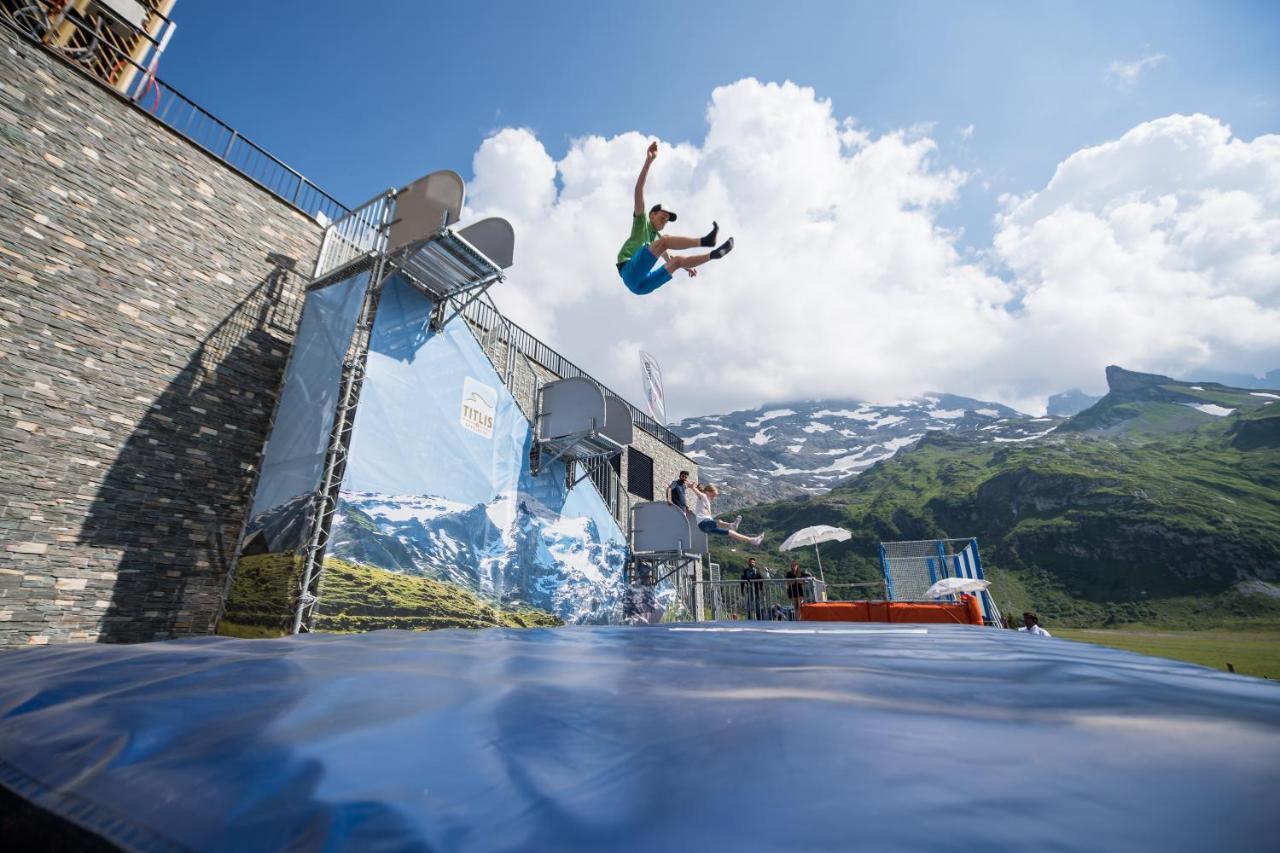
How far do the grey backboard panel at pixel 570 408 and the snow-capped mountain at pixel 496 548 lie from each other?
153 cm

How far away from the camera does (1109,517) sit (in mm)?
48094

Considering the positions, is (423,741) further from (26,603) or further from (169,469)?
(169,469)

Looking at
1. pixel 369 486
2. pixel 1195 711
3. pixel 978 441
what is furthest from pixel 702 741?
pixel 978 441

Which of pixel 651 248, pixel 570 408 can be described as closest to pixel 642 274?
pixel 651 248

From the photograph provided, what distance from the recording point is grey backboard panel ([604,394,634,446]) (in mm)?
10008

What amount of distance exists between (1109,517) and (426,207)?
2456 inches

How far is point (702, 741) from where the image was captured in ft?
2.75

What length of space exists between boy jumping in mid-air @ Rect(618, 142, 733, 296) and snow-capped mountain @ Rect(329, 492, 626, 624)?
3890 millimetres

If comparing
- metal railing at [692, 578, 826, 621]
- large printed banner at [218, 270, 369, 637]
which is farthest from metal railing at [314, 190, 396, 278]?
metal railing at [692, 578, 826, 621]

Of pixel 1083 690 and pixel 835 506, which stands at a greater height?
pixel 835 506

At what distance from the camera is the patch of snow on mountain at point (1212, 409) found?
7704cm

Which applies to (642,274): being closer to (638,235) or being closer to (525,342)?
(638,235)

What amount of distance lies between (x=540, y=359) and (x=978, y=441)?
104584 millimetres

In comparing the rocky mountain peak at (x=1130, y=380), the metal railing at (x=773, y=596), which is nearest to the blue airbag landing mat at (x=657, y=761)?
the metal railing at (x=773, y=596)
